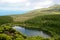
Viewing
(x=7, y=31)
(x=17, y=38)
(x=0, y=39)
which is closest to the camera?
(x=0, y=39)

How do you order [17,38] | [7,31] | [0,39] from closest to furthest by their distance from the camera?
[0,39] < [17,38] < [7,31]

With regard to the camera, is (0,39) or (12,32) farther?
(12,32)

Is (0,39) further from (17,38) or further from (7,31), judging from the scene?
(7,31)

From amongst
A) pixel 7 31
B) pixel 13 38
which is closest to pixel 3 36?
pixel 13 38

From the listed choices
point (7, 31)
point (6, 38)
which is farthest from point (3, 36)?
point (7, 31)

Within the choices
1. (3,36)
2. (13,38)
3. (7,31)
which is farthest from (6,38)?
(7,31)

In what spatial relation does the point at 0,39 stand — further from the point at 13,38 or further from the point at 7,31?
the point at 7,31

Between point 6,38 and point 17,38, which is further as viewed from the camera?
point 17,38
